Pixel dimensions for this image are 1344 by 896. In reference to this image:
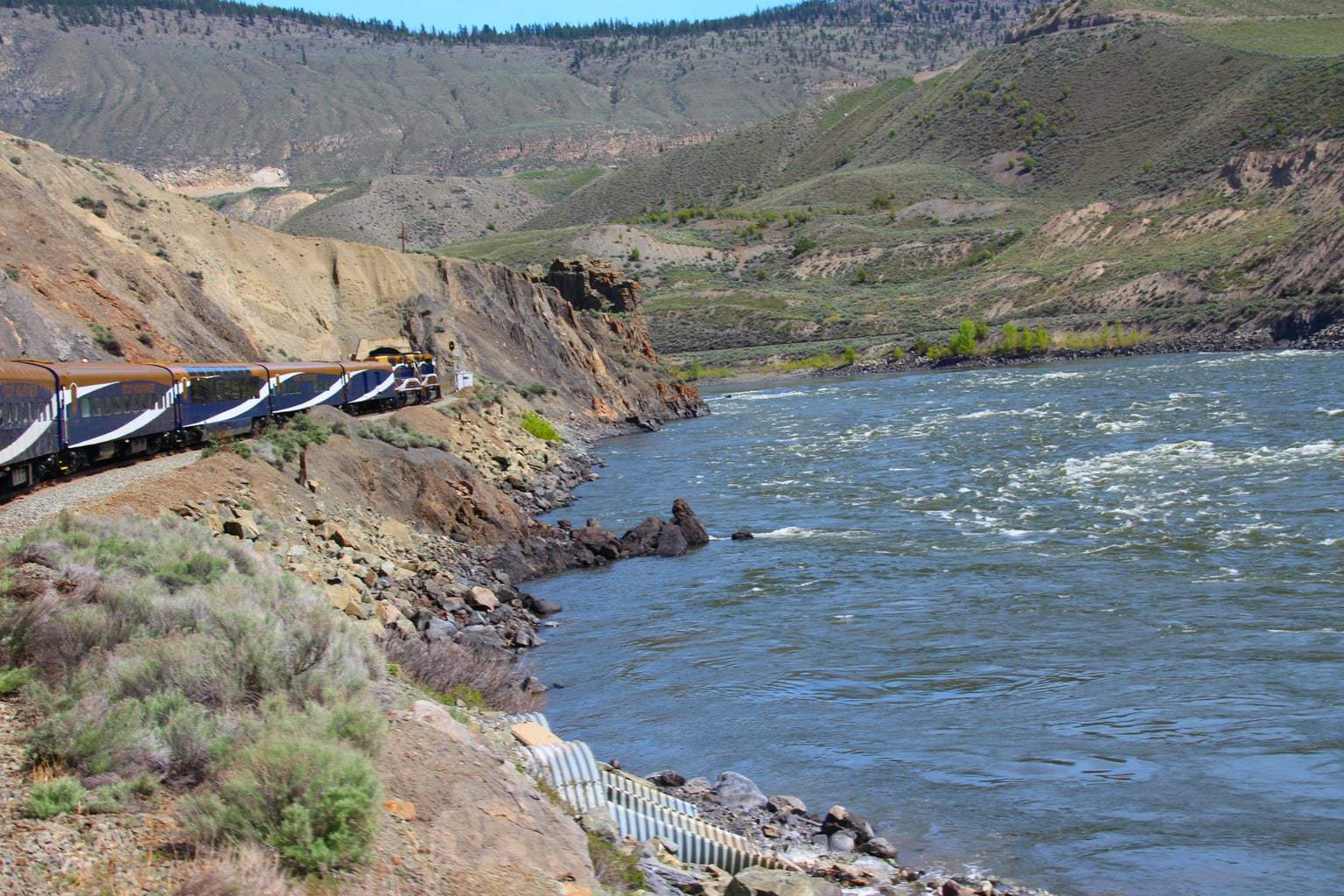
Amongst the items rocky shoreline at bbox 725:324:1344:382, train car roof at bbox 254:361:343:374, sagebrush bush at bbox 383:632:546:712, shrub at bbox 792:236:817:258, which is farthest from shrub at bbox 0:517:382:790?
shrub at bbox 792:236:817:258

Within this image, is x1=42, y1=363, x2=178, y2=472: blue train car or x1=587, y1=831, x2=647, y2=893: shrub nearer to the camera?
x1=587, y1=831, x2=647, y2=893: shrub

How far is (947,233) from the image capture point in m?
142

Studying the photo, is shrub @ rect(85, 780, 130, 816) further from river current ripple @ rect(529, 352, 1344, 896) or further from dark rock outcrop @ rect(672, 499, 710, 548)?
dark rock outcrop @ rect(672, 499, 710, 548)

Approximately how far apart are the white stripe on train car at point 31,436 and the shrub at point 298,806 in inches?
481

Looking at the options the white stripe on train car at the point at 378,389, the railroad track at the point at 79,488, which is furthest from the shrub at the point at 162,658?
the white stripe on train car at the point at 378,389

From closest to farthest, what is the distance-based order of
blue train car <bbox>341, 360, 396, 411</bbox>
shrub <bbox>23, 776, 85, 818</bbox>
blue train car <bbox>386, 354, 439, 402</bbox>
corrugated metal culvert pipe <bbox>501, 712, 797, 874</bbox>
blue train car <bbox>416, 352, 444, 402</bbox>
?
shrub <bbox>23, 776, 85, 818</bbox>, corrugated metal culvert pipe <bbox>501, 712, 797, 874</bbox>, blue train car <bbox>341, 360, 396, 411</bbox>, blue train car <bbox>386, 354, 439, 402</bbox>, blue train car <bbox>416, 352, 444, 402</bbox>

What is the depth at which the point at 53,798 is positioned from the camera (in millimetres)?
7316

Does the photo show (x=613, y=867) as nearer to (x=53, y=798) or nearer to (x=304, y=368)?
(x=53, y=798)

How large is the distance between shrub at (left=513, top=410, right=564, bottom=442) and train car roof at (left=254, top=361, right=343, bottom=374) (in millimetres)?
11971

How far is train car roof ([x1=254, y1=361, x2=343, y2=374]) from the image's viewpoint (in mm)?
31716

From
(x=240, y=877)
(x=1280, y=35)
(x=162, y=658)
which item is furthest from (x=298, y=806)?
(x=1280, y=35)

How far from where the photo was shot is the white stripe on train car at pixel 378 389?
125 ft

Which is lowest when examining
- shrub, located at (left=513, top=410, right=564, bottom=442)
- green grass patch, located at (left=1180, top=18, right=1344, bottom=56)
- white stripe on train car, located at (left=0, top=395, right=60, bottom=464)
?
shrub, located at (left=513, top=410, right=564, bottom=442)

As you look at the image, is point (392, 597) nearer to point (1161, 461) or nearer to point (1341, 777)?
point (1341, 777)
